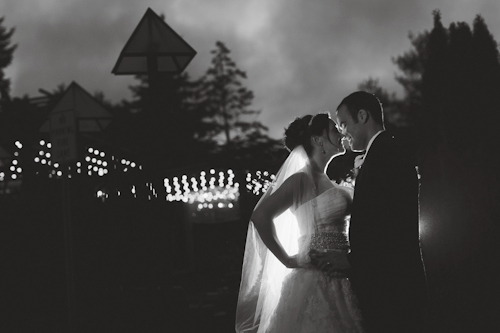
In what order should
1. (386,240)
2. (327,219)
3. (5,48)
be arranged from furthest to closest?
(5,48) → (327,219) → (386,240)

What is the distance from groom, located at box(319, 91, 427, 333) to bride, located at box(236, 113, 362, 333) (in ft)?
2.17

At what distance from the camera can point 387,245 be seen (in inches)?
115

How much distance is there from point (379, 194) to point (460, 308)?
317 inches

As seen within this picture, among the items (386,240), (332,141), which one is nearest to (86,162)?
(332,141)

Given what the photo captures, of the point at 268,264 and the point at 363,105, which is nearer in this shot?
the point at 363,105

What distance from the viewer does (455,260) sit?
1841cm

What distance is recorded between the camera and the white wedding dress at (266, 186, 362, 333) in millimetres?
3619

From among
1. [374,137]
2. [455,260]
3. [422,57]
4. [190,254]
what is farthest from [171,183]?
[422,57]

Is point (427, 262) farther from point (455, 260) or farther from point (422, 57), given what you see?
point (422, 57)

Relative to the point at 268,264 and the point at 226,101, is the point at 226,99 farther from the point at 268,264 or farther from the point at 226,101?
the point at 268,264

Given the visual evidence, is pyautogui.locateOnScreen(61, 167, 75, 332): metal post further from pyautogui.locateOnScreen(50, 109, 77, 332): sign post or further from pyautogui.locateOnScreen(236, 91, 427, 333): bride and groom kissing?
pyautogui.locateOnScreen(236, 91, 427, 333): bride and groom kissing

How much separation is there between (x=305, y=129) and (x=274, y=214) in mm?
864

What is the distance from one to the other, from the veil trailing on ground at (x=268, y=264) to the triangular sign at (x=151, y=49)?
2.59m

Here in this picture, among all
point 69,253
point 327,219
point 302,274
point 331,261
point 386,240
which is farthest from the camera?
point 69,253
